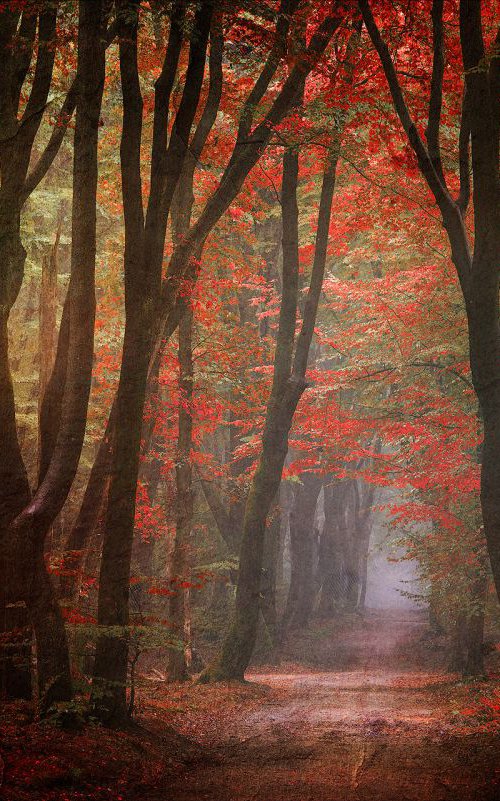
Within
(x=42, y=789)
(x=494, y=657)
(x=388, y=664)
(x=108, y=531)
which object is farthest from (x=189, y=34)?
(x=388, y=664)

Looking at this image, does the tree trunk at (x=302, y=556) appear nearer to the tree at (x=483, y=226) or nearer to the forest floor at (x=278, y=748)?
the forest floor at (x=278, y=748)

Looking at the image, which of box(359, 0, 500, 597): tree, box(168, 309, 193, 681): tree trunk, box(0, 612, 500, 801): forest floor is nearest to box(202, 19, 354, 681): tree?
box(168, 309, 193, 681): tree trunk

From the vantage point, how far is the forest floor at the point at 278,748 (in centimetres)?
559

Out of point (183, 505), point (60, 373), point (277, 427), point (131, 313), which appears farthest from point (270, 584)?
point (131, 313)

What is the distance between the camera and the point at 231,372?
16.4 m

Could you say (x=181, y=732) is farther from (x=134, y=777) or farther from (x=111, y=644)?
(x=134, y=777)

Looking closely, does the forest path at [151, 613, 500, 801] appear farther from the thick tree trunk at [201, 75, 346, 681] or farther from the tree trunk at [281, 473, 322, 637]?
the tree trunk at [281, 473, 322, 637]

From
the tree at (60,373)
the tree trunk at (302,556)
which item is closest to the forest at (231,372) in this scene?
the tree at (60,373)

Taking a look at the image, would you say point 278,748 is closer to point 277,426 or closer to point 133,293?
point 133,293

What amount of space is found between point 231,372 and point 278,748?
976 cm

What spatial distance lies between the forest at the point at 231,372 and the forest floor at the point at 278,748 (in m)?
0.05

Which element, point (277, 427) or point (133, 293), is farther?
point (277, 427)

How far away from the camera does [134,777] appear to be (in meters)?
Answer: 5.97

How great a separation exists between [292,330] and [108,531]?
7.71 metres
